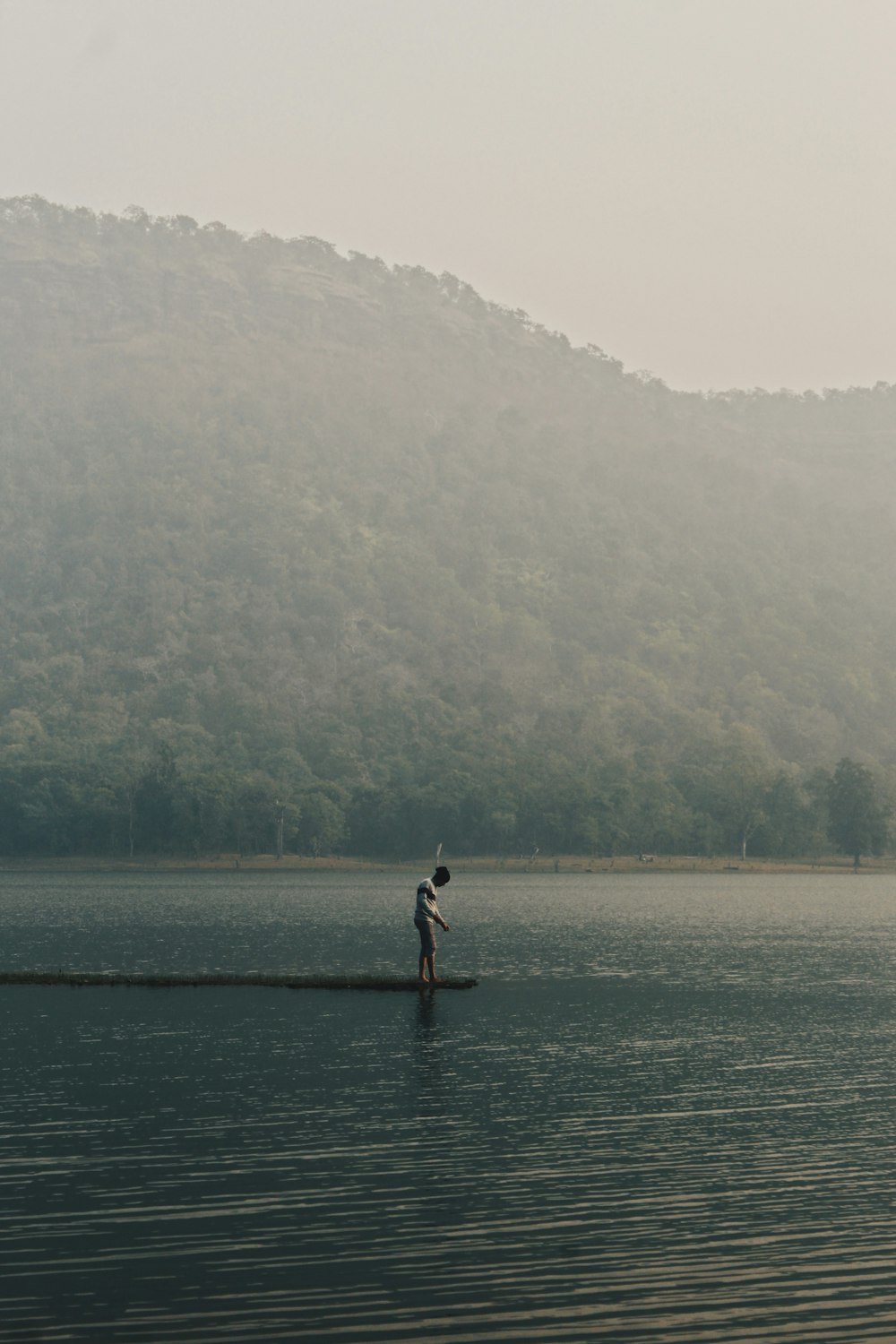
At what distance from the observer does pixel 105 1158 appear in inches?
891

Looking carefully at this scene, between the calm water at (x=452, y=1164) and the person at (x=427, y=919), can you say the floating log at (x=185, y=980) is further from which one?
the person at (x=427, y=919)

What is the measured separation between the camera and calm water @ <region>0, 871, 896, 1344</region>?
16203 millimetres

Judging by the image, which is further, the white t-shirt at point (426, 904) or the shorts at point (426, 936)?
the shorts at point (426, 936)

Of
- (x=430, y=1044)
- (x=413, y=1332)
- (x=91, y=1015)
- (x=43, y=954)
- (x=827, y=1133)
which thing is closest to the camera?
(x=413, y=1332)

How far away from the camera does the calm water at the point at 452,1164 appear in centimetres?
1620

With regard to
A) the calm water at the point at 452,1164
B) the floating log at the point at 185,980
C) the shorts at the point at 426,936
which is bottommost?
the calm water at the point at 452,1164

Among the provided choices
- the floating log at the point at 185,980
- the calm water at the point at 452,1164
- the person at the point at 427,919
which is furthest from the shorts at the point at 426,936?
the floating log at the point at 185,980

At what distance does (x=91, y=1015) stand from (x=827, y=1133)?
21471 mm

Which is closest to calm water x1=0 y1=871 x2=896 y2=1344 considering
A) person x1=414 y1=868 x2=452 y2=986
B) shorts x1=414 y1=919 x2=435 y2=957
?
person x1=414 y1=868 x2=452 y2=986

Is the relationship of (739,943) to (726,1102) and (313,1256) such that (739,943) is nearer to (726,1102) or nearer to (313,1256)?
(726,1102)

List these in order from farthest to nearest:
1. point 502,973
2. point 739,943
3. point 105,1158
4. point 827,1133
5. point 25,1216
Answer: point 739,943 < point 502,973 < point 827,1133 < point 105,1158 < point 25,1216

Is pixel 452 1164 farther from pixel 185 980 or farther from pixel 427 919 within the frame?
pixel 185 980

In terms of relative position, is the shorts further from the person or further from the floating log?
the floating log

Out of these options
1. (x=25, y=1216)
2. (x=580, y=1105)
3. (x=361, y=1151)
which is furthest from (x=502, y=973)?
(x=25, y=1216)
